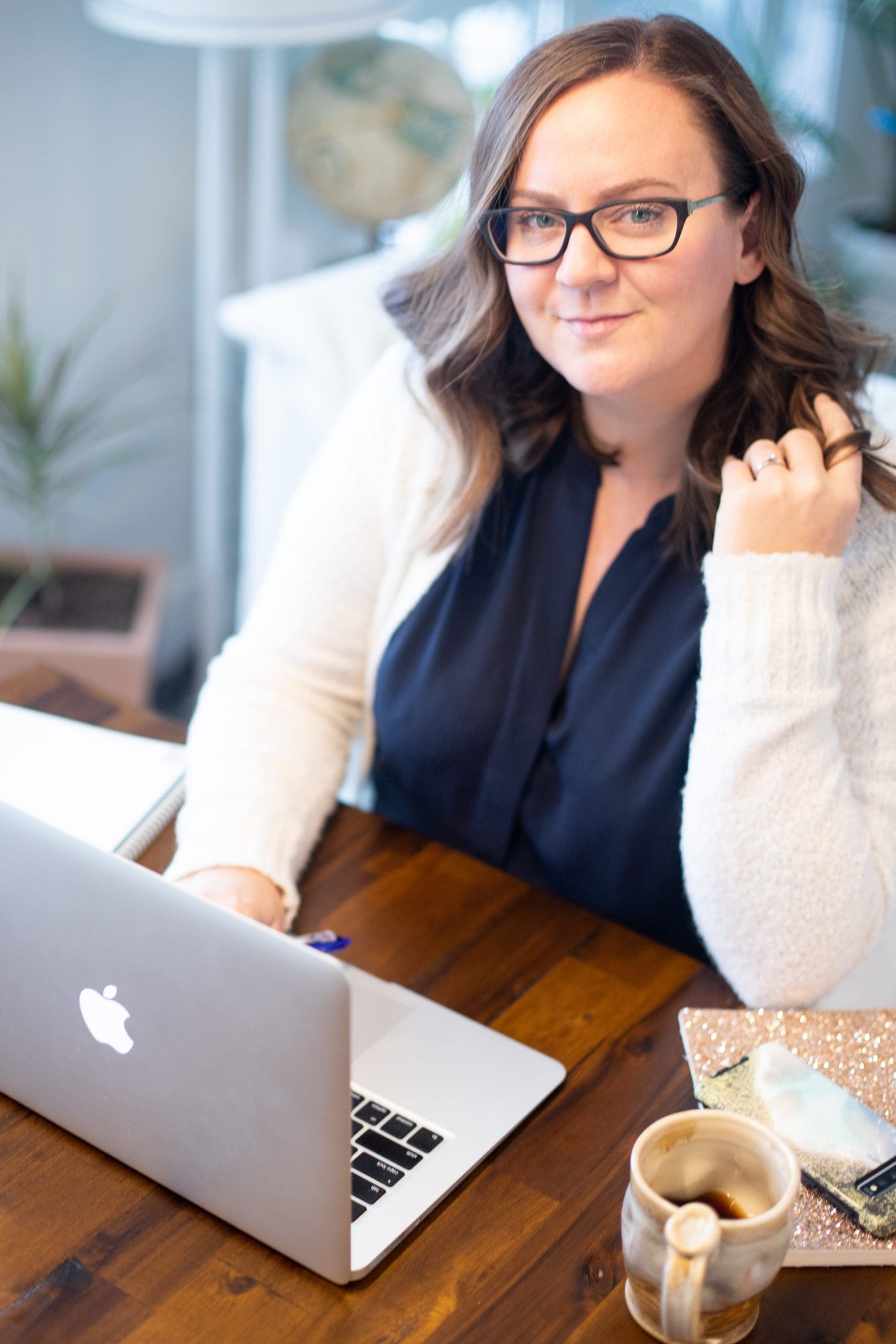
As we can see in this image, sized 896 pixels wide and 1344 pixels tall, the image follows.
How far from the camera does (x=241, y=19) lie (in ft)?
6.44

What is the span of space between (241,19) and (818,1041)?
161 cm

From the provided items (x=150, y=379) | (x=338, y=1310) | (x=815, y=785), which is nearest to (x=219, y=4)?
(x=150, y=379)

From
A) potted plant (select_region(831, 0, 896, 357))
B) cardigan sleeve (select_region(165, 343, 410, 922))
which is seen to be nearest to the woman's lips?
cardigan sleeve (select_region(165, 343, 410, 922))

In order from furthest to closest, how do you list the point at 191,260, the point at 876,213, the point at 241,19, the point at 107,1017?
the point at 876,213
the point at 191,260
the point at 241,19
the point at 107,1017

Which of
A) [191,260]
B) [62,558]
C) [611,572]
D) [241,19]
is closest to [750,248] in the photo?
[611,572]

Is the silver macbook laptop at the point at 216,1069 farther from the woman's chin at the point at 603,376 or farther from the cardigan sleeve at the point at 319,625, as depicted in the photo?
the woman's chin at the point at 603,376

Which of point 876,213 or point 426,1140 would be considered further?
point 876,213

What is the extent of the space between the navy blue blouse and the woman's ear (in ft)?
0.70

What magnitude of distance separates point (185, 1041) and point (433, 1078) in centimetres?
26

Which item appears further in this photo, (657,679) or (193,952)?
(657,679)

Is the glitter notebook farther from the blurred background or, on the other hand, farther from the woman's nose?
the blurred background

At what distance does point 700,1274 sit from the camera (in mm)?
705

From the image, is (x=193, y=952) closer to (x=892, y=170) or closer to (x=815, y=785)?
(x=815, y=785)

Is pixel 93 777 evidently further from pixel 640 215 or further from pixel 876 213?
pixel 876 213
